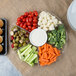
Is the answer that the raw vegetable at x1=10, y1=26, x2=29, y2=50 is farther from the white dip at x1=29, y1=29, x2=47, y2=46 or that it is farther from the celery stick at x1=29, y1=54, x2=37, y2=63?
the celery stick at x1=29, y1=54, x2=37, y2=63

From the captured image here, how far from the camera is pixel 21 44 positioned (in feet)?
5.50

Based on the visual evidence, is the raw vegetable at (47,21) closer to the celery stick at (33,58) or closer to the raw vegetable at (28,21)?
the raw vegetable at (28,21)

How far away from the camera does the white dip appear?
161 cm

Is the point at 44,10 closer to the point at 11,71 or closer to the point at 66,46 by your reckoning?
the point at 66,46

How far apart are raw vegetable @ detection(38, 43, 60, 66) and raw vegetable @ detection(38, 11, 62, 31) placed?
8.6 inches

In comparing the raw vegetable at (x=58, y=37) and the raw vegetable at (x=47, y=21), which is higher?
the raw vegetable at (x=47, y=21)

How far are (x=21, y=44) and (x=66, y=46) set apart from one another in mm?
567

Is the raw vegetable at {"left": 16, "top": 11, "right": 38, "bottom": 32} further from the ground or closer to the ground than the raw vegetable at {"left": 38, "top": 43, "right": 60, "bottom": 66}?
further from the ground

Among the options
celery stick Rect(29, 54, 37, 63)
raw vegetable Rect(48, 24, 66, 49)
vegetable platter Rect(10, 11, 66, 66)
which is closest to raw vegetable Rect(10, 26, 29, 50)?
vegetable platter Rect(10, 11, 66, 66)

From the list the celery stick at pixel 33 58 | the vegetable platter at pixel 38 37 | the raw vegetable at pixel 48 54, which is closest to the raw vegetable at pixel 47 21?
the vegetable platter at pixel 38 37

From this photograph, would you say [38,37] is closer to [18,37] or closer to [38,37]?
[38,37]

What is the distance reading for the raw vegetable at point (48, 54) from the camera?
1.58 metres

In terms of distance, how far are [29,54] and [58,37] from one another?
0.42m

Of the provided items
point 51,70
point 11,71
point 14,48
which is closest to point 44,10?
point 14,48
